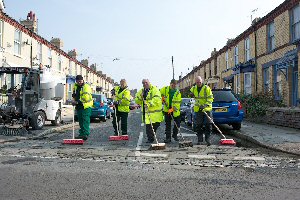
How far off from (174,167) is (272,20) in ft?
57.6

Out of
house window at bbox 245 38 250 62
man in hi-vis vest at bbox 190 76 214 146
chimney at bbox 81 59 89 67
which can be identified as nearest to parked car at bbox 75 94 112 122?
man in hi-vis vest at bbox 190 76 214 146

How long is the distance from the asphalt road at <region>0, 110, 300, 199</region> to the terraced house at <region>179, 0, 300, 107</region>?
9942mm

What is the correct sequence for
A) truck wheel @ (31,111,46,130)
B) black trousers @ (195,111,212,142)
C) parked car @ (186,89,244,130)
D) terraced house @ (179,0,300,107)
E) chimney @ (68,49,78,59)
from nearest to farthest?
1. black trousers @ (195,111,212,142)
2. parked car @ (186,89,244,130)
3. truck wheel @ (31,111,46,130)
4. terraced house @ (179,0,300,107)
5. chimney @ (68,49,78,59)

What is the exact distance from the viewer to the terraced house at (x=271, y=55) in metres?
18.3

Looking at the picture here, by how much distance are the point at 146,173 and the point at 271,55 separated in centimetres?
1727

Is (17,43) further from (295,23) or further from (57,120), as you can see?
(295,23)

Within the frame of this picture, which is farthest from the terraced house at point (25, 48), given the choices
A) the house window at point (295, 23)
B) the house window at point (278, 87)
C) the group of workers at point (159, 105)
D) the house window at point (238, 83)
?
the house window at point (238, 83)

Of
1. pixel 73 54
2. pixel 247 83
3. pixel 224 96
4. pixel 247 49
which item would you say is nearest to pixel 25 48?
pixel 247 49

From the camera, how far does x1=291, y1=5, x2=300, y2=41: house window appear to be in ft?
59.1

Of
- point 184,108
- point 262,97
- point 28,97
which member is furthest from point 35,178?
point 262,97

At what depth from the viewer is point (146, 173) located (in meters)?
6.02

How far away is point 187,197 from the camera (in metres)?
4.53

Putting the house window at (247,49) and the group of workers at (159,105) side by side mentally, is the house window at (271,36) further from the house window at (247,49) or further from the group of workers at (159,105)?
the group of workers at (159,105)

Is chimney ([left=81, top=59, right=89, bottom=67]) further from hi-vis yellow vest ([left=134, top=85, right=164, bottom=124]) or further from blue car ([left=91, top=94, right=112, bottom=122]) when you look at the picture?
hi-vis yellow vest ([left=134, top=85, right=164, bottom=124])
